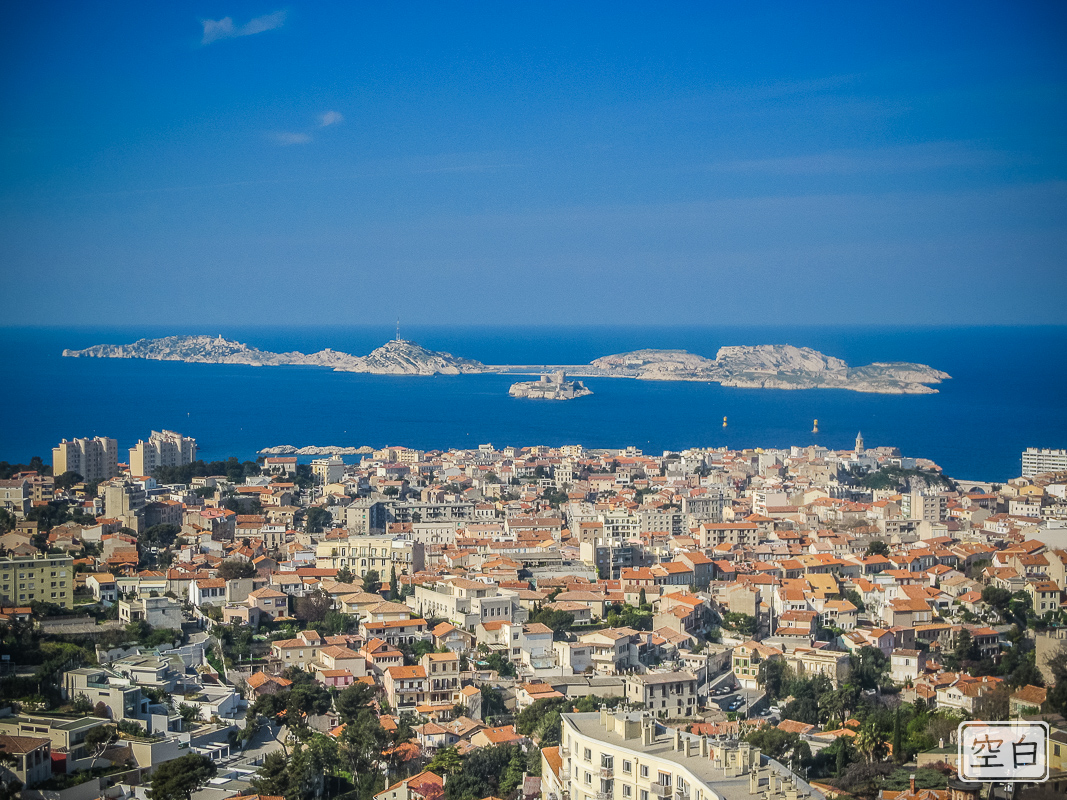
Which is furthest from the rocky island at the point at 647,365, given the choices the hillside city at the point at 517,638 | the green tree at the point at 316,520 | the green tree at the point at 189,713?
the green tree at the point at 189,713

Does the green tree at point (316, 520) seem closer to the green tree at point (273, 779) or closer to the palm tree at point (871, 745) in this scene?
the green tree at point (273, 779)

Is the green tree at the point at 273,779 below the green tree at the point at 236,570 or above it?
below

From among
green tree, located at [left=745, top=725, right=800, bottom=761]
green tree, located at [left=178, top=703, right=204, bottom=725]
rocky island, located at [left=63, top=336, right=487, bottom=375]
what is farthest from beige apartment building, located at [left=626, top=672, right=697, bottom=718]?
rocky island, located at [left=63, top=336, right=487, bottom=375]

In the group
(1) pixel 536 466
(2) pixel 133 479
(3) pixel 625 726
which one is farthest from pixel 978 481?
(3) pixel 625 726

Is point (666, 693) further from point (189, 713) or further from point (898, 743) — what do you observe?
point (189, 713)

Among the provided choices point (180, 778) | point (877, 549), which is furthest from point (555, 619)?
point (180, 778)

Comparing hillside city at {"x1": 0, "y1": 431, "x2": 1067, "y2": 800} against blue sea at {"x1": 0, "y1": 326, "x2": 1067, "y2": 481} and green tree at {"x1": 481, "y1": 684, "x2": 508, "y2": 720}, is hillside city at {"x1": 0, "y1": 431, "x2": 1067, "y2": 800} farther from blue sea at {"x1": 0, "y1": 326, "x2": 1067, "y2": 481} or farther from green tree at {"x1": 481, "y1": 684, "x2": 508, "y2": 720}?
blue sea at {"x1": 0, "y1": 326, "x2": 1067, "y2": 481}

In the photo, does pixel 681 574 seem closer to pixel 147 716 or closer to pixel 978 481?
pixel 147 716
